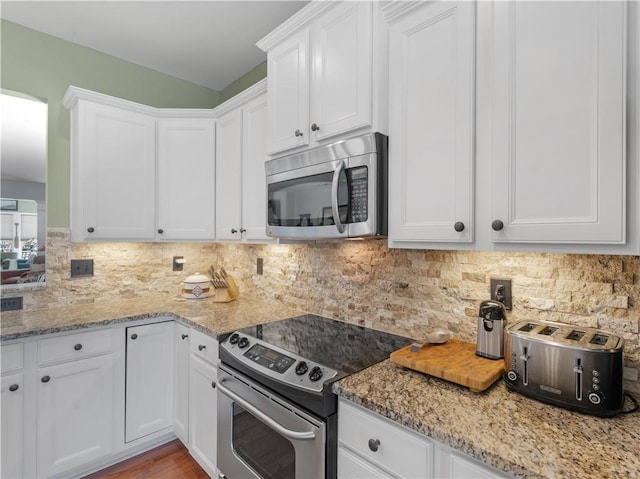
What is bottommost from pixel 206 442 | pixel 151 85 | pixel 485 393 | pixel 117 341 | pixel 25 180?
pixel 206 442

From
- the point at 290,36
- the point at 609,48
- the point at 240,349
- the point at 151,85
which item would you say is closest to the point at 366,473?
the point at 240,349

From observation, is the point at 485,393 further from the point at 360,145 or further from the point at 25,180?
the point at 25,180

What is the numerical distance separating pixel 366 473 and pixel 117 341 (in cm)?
172

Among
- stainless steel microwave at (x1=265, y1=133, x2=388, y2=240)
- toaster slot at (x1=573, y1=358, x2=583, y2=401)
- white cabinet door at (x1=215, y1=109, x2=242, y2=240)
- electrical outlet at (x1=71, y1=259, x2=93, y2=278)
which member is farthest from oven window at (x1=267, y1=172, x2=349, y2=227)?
electrical outlet at (x1=71, y1=259, x2=93, y2=278)

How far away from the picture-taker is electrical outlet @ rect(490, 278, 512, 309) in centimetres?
134

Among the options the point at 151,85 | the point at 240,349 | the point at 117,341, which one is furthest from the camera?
the point at 151,85

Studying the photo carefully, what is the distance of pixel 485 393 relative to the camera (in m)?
1.10

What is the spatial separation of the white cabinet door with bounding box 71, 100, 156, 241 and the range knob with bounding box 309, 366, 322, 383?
182 centimetres

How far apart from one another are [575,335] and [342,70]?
54.0 inches

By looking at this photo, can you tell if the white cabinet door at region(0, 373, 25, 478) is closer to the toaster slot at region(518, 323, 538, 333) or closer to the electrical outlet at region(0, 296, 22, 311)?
the electrical outlet at region(0, 296, 22, 311)

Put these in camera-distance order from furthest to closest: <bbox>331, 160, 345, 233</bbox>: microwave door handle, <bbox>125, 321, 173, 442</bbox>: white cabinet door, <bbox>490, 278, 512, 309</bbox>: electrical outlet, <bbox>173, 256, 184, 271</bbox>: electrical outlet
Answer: <bbox>173, 256, 184, 271</bbox>: electrical outlet < <bbox>125, 321, 173, 442</bbox>: white cabinet door < <bbox>331, 160, 345, 233</bbox>: microwave door handle < <bbox>490, 278, 512, 309</bbox>: electrical outlet

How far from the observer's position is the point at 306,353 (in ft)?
4.80

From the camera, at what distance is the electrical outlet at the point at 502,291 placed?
134cm

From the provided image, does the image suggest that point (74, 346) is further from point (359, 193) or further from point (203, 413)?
point (359, 193)
